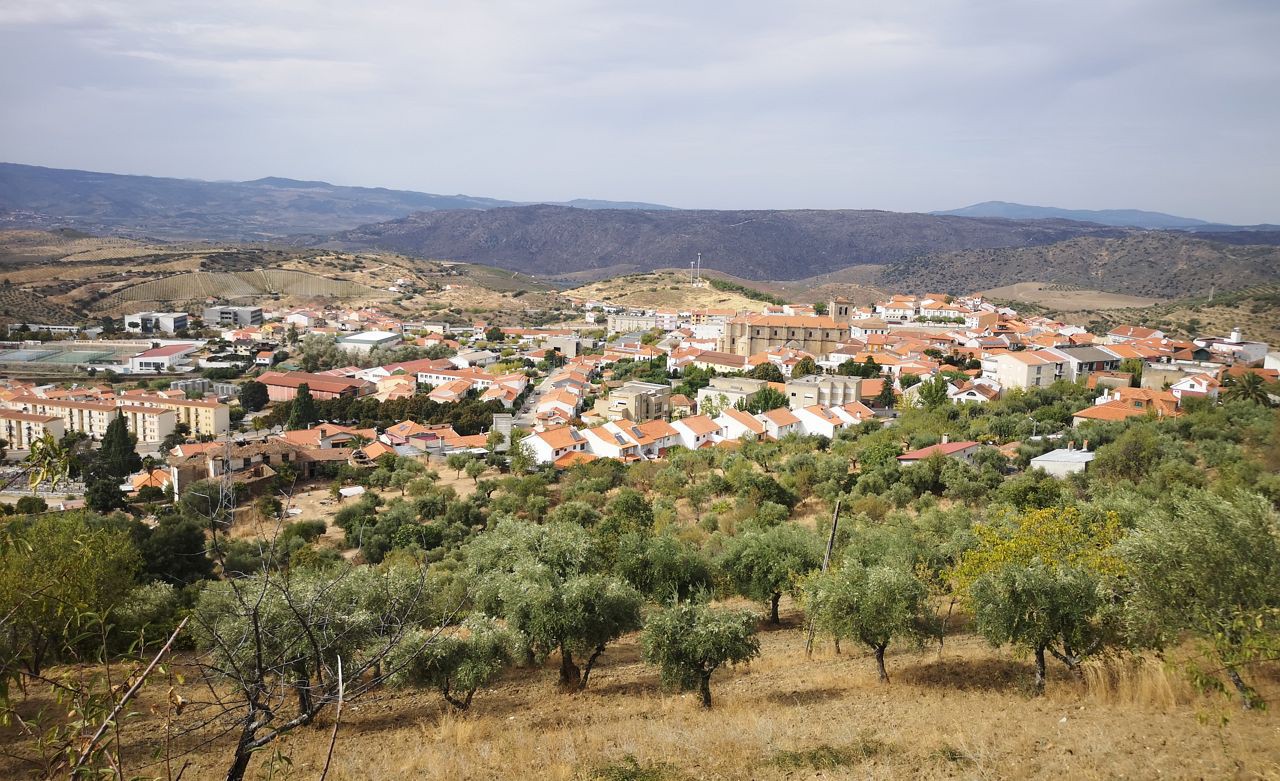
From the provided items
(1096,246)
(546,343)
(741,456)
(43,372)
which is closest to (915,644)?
(741,456)

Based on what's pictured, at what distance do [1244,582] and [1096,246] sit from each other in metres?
172

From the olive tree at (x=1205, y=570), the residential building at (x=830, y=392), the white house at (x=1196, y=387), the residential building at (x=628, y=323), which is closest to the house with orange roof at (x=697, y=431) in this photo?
the residential building at (x=830, y=392)

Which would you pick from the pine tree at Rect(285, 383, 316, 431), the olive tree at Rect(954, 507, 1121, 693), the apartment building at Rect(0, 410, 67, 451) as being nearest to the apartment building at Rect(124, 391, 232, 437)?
the pine tree at Rect(285, 383, 316, 431)

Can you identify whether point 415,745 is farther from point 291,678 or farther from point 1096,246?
point 1096,246

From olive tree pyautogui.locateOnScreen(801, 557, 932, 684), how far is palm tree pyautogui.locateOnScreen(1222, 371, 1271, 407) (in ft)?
96.3

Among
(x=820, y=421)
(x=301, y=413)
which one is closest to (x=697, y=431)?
(x=820, y=421)

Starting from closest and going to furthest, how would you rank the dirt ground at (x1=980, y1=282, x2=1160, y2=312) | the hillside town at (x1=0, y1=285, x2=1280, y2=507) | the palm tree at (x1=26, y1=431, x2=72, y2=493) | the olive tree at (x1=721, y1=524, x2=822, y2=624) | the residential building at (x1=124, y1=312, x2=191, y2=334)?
the palm tree at (x1=26, y1=431, x2=72, y2=493) → the olive tree at (x1=721, y1=524, x2=822, y2=624) → the hillside town at (x1=0, y1=285, x2=1280, y2=507) → the residential building at (x1=124, y1=312, x2=191, y2=334) → the dirt ground at (x1=980, y1=282, x2=1160, y2=312)

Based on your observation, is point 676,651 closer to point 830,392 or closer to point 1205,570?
point 1205,570

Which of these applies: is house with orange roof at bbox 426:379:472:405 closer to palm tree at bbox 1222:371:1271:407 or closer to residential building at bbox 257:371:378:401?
residential building at bbox 257:371:378:401

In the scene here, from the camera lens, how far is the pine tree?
153 feet

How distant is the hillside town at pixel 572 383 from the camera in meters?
37.9

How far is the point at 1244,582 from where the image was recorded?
8766 mm

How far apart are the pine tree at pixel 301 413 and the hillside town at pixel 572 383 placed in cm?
17

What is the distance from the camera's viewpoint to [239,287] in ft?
362
